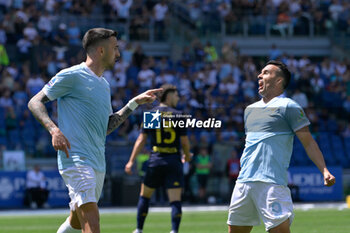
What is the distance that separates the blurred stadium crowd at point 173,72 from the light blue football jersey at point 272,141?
52.0ft

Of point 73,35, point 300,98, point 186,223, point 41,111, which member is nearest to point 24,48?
point 73,35

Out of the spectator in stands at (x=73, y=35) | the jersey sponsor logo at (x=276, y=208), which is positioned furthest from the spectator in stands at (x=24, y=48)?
the jersey sponsor logo at (x=276, y=208)

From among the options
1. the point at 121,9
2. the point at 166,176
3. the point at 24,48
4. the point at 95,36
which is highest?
the point at 121,9

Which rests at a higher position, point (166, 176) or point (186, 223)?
point (166, 176)

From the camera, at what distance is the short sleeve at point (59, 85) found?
22.7 feet

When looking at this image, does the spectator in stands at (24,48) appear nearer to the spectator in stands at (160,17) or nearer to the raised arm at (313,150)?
the spectator in stands at (160,17)

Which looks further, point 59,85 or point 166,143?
point 166,143

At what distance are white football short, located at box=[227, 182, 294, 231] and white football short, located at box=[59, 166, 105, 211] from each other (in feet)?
4.77

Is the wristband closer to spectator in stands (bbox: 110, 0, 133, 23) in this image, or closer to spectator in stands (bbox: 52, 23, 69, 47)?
spectator in stands (bbox: 52, 23, 69, 47)

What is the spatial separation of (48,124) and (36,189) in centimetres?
1683

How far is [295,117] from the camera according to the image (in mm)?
7258

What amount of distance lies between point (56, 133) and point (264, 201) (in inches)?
84.9

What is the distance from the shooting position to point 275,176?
23.7ft

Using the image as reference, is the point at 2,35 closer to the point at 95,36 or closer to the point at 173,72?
the point at 173,72
